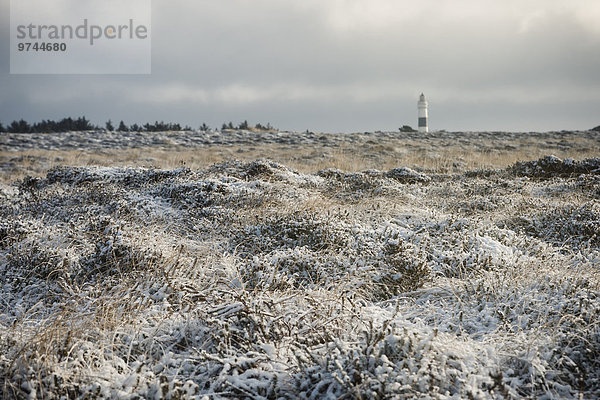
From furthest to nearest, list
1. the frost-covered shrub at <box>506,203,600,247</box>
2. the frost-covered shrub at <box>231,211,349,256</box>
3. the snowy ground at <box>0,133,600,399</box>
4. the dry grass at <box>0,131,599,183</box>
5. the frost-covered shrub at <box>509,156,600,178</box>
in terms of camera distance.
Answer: the dry grass at <box>0,131,599,183</box>, the frost-covered shrub at <box>509,156,600,178</box>, the frost-covered shrub at <box>506,203,600,247</box>, the frost-covered shrub at <box>231,211,349,256</box>, the snowy ground at <box>0,133,600,399</box>

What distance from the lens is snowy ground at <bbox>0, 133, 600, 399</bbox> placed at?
A: 2275 mm

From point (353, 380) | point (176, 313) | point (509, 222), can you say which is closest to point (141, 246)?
point (176, 313)

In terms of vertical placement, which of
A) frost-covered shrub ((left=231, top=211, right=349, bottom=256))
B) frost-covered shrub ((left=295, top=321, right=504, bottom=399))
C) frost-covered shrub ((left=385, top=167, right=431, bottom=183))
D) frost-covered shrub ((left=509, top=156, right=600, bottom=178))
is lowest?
frost-covered shrub ((left=295, top=321, right=504, bottom=399))

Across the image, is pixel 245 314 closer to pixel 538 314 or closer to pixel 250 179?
pixel 538 314

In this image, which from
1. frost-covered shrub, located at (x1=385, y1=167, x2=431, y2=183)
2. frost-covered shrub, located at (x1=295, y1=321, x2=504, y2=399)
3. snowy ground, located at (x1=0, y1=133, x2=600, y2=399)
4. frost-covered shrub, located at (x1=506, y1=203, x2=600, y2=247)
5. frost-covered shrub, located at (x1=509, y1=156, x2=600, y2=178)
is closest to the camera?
frost-covered shrub, located at (x1=295, y1=321, x2=504, y2=399)

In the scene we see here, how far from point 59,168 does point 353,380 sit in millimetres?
11847

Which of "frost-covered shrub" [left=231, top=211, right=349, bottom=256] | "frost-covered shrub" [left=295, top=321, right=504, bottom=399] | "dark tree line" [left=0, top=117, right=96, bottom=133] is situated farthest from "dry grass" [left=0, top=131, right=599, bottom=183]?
"dark tree line" [left=0, top=117, right=96, bottom=133]

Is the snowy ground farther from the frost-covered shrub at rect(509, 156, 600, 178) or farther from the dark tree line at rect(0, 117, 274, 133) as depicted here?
the dark tree line at rect(0, 117, 274, 133)

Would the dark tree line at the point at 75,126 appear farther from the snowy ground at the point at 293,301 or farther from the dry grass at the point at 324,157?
the snowy ground at the point at 293,301

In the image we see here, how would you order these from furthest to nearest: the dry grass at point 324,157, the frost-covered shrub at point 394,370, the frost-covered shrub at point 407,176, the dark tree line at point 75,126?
the dark tree line at point 75,126 < the dry grass at point 324,157 < the frost-covered shrub at point 407,176 < the frost-covered shrub at point 394,370

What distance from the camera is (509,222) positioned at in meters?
6.50

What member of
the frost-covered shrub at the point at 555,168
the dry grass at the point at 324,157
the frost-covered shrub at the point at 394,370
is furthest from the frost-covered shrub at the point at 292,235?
the frost-covered shrub at the point at 555,168

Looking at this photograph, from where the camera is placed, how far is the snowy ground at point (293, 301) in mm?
2275

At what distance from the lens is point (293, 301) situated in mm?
3361
